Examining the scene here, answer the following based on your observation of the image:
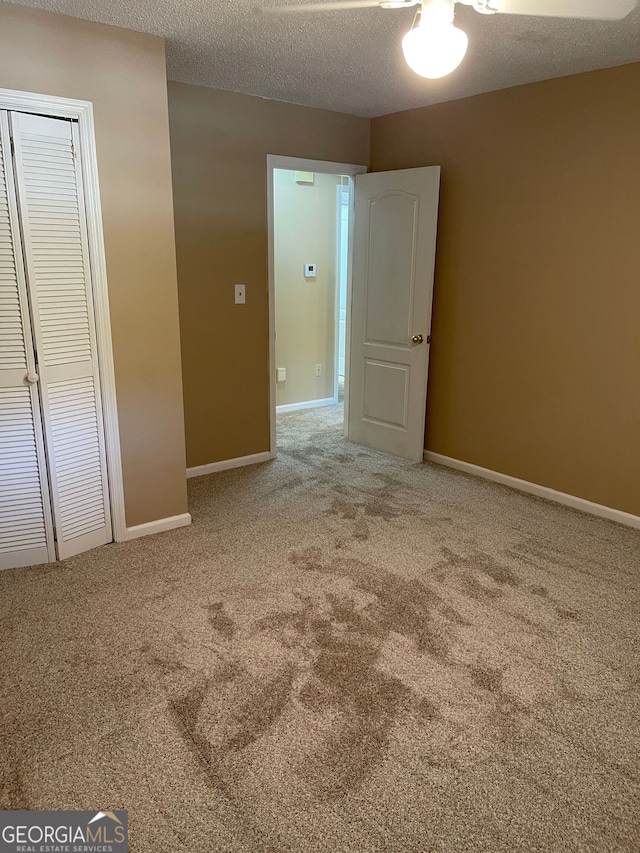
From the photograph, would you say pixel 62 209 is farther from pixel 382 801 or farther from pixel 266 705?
pixel 382 801

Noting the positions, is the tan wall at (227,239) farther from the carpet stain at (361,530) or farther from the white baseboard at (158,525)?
the carpet stain at (361,530)

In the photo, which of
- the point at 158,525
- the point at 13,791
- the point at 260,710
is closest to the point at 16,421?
the point at 158,525

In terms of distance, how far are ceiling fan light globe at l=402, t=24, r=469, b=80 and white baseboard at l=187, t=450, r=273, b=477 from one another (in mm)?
2917

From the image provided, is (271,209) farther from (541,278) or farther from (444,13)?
(444,13)

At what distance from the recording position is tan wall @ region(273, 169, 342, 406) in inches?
213

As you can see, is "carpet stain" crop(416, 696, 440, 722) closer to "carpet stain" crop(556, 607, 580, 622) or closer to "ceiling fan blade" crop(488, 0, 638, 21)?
"carpet stain" crop(556, 607, 580, 622)

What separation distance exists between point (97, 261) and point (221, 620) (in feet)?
5.73

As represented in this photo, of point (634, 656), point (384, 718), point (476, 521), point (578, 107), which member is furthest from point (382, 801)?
point (578, 107)

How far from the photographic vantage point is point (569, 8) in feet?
7.69

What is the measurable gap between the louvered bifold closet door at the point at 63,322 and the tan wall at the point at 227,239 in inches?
40.9

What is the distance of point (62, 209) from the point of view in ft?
8.79

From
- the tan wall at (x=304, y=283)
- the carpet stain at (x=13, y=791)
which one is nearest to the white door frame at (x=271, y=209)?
the tan wall at (x=304, y=283)

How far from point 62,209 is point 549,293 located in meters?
2.71

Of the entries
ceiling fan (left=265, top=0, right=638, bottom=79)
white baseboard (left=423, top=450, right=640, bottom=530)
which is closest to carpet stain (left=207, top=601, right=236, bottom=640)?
ceiling fan (left=265, top=0, right=638, bottom=79)
